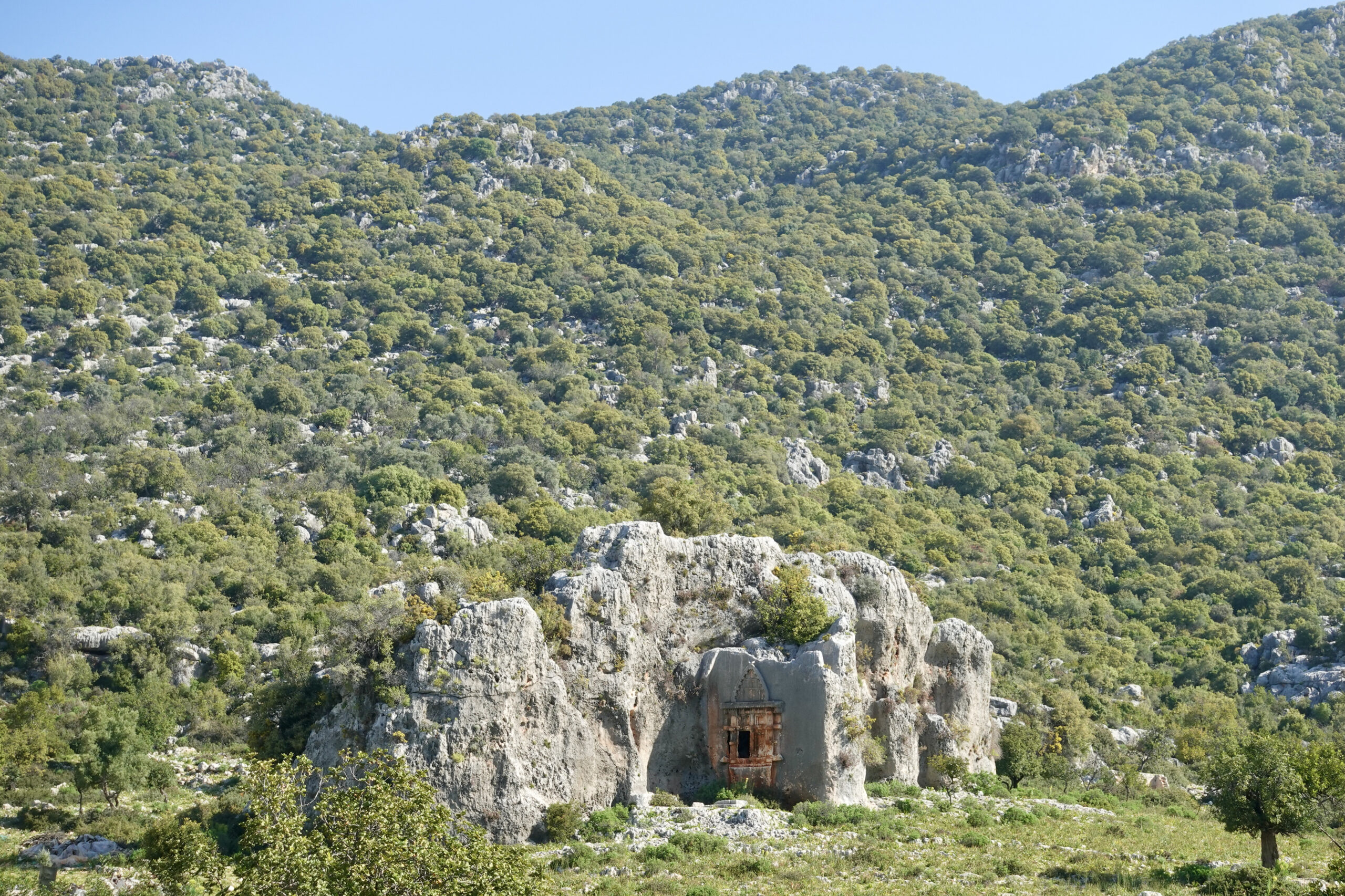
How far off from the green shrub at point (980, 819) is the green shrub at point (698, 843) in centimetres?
823

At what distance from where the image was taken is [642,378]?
78.6 metres

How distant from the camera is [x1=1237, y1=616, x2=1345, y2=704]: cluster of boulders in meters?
53.1

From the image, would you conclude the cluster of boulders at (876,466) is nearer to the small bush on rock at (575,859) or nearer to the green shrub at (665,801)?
the green shrub at (665,801)

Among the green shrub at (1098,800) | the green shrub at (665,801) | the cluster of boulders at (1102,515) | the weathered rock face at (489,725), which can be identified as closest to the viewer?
the weathered rock face at (489,725)

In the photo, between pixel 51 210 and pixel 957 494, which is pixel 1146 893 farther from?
pixel 51 210

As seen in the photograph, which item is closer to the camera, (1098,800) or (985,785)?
(985,785)

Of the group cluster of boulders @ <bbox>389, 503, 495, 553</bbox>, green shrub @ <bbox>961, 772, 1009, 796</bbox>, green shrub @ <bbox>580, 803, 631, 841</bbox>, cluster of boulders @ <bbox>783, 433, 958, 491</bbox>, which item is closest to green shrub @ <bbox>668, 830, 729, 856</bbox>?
green shrub @ <bbox>580, 803, 631, 841</bbox>

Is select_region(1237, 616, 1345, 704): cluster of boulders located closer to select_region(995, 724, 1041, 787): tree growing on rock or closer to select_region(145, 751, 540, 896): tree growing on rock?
select_region(995, 724, 1041, 787): tree growing on rock

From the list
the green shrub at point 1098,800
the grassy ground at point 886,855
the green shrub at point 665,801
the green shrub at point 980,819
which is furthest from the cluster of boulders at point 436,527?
the green shrub at point 1098,800

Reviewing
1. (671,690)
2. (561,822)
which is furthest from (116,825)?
(671,690)

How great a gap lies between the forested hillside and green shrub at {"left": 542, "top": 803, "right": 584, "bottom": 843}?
5.04 metres

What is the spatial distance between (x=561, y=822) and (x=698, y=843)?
382 cm

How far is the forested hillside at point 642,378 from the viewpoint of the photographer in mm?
47156

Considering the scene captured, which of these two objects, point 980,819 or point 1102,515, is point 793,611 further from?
point 1102,515
